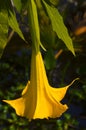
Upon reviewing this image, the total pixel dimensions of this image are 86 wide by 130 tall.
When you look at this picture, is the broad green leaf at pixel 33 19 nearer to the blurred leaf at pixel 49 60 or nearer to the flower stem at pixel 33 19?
the flower stem at pixel 33 19

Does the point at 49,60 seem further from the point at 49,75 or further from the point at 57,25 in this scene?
the point at 57,25

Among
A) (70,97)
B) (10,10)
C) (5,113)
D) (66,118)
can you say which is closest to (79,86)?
(70,97)

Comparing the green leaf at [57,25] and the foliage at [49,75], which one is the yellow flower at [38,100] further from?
the foliage at [49,75]

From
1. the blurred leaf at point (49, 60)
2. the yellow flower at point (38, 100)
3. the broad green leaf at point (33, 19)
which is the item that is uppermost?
the broad green leaf at point (33, 19)

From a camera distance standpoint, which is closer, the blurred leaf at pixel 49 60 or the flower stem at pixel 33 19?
the flower stem at pixel 33 19

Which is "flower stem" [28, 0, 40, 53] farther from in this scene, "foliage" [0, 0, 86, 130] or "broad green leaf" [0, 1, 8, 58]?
"foliage" [0, 0, 86, 130]

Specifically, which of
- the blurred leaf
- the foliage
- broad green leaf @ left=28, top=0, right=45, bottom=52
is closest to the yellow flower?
broad green leaf @ left=28, top=0, right=45, bottom=52

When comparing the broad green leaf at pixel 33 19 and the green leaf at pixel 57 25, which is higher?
the broad green leaf at pixel 33 19

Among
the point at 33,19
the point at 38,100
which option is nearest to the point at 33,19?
the point at 33,19

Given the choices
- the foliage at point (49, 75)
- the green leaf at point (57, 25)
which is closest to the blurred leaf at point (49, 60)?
the foliage at point (49, 75)
